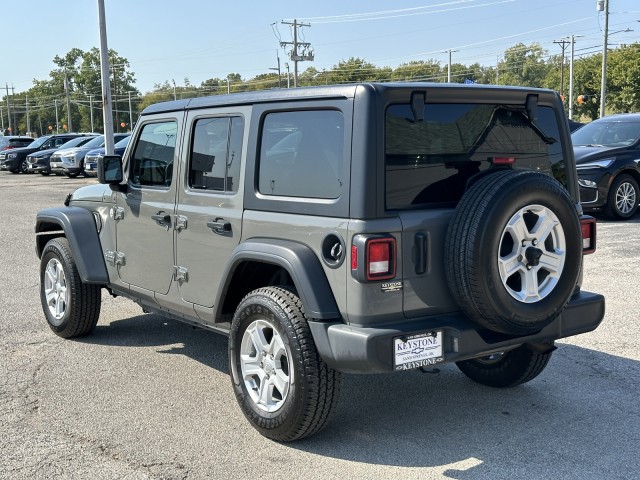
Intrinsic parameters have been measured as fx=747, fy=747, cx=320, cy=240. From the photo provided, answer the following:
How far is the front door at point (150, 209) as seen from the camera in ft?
16.3

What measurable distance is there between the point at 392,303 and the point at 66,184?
22655 mm

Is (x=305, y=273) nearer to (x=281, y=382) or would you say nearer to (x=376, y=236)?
(x=376, y=236)

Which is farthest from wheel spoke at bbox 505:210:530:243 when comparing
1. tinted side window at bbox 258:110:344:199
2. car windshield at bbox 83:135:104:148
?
car windshield at bbox 83:135:104:148

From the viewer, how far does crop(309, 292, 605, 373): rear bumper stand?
3.51 metres

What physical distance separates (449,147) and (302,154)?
776 mm

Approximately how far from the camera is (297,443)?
158 inches

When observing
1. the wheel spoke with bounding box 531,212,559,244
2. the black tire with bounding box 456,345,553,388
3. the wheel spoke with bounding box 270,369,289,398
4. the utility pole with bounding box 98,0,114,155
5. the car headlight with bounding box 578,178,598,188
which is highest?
the utility pole with bounding box 98,0,114,155

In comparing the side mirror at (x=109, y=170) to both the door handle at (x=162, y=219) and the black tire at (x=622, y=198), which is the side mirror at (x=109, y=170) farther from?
the black tire at (x=622, y=198)

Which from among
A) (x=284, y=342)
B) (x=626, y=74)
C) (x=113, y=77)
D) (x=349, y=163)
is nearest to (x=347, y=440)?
(x=284, y=342)

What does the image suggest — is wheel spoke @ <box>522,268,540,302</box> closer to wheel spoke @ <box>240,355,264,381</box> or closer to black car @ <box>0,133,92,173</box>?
wheel spoke @ <box>240,355,264,381</box>

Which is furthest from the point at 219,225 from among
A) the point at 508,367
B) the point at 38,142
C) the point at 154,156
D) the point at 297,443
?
the point at 38,142

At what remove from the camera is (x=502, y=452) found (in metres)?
3.87

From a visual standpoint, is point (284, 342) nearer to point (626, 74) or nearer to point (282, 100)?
point (282, 100)

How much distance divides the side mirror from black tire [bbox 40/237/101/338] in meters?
0.86
